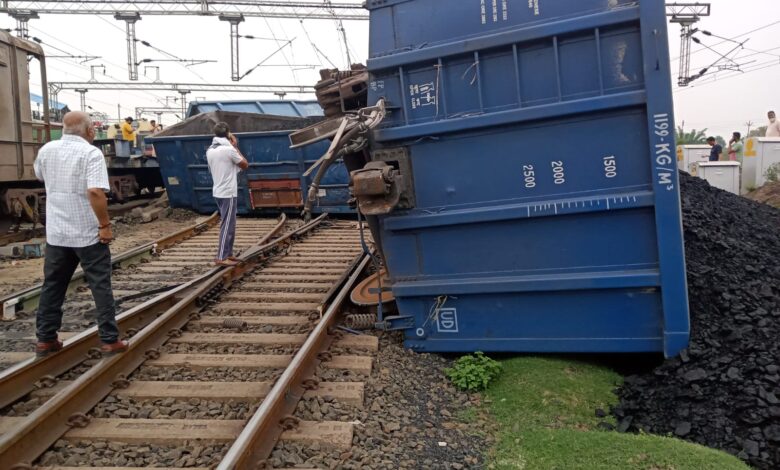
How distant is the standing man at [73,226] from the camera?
4.05 m

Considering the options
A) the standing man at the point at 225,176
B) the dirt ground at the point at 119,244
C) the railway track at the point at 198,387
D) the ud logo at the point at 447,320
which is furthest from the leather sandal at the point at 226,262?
the ud logo at the point at 447,320

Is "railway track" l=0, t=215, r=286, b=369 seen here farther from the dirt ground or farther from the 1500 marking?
the 1500 marking

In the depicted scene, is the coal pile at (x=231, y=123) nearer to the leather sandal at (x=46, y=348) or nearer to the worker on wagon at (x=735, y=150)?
the leather sandal at (x=46, y=348)

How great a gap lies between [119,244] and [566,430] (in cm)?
874

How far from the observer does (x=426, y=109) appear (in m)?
4.23

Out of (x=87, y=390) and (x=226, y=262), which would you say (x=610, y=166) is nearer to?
(x=87, y=390)

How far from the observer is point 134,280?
7.04 meters

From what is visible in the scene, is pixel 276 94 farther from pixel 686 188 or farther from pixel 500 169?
pixel 500 169

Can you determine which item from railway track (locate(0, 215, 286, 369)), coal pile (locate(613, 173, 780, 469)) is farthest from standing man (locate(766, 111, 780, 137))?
railway track (locate(0, 215, 286, 369))

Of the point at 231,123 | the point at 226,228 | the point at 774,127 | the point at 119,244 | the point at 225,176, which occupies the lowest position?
the point at 119,244

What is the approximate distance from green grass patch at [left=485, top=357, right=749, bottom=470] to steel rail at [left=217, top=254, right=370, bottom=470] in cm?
123

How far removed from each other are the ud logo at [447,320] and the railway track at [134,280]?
10.1 feet

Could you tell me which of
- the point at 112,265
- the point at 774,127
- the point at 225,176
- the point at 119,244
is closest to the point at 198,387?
the point at 225,176

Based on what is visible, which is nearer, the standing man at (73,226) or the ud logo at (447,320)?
the standing man at (73,226)
